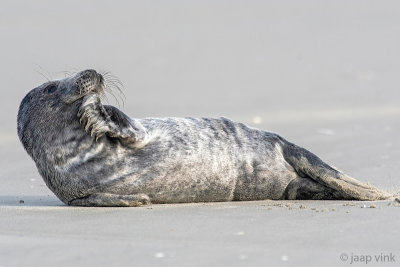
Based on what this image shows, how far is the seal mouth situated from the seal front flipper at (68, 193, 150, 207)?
0.76 m

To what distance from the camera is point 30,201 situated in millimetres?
7418

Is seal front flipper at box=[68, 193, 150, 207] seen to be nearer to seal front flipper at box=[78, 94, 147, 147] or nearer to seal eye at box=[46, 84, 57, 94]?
seal front flipper at box=[78, 94, 147, 147]

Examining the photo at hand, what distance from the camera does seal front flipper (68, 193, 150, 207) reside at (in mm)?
6672

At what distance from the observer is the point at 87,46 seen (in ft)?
52.1

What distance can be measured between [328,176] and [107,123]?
1633 millimetres

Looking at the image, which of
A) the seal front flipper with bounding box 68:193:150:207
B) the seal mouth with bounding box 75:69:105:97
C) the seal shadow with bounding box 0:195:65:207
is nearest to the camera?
the seal front flipper with bounding box 68:193:150:207

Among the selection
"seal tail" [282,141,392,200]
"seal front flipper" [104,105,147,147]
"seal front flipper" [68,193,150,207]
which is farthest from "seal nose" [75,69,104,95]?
"seal tail" [282,141,392,200]

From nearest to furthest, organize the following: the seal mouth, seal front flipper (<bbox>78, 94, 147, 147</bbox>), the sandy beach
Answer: the sandy beach, seal front flipper (<bbox>78, 94, 147, 147</bbox>), the seal mouth

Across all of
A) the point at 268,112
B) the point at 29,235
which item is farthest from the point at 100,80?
the point at 268,112

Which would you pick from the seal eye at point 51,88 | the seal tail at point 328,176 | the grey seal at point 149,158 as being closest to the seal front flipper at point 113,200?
the grey seal at point 149,158

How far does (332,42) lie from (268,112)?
5084 millimetres

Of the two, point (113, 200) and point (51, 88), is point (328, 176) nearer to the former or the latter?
point (113, 200)

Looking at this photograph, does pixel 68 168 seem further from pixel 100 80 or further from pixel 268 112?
pixel 268 112

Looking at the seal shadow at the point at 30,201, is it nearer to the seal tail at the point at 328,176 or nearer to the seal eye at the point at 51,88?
the seal eye at the point at 51,88
